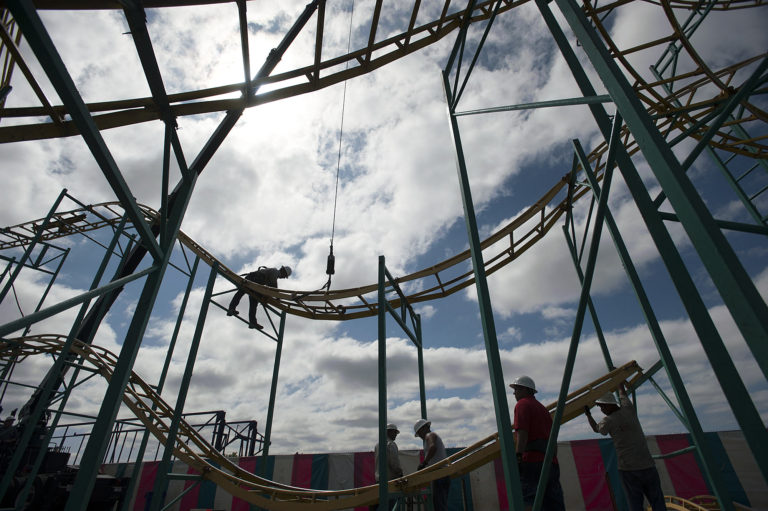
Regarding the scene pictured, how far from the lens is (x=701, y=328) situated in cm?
156

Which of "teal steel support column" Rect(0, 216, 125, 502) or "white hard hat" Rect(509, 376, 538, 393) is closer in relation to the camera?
"white hard hat" Rect(509, 376, 538, 393)

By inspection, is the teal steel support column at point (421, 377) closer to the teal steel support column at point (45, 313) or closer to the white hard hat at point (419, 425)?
the white hard hat at point (419, 425)

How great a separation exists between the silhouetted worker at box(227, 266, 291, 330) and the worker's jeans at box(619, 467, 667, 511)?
8077mm

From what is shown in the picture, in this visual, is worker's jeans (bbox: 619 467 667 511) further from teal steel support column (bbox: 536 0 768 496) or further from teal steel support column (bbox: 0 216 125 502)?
teal steel support column (bbox: 0 216 125 502)

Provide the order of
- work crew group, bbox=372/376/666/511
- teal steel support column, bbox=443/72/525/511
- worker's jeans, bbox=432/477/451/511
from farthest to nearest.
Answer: worker's jeans, bbox=432/477/451/511 < work crew group, bbox=372/376/666/511 < teal steel support column, bbox=443/72/525/511

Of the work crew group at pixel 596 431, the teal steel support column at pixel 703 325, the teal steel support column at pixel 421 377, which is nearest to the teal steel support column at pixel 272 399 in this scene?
the teal steel support column at pixel 421 377

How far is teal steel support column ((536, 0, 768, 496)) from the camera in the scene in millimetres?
1357

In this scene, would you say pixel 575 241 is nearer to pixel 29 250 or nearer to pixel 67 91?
pixel 67 91

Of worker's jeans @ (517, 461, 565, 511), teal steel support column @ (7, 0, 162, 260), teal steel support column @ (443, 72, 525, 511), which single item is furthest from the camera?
worker's jeans @ (517, 461, 565, 511)

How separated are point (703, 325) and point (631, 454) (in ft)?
12.1

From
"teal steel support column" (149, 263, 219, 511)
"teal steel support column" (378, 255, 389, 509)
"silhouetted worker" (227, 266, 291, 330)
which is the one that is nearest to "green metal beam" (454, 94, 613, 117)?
"teal steel support column" (378, 255, 389, 509)

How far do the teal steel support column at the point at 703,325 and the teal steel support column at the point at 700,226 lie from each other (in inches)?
11.2

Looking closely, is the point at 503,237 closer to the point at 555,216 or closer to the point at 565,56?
the point at 555,216

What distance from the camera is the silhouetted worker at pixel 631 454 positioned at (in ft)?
13.5
